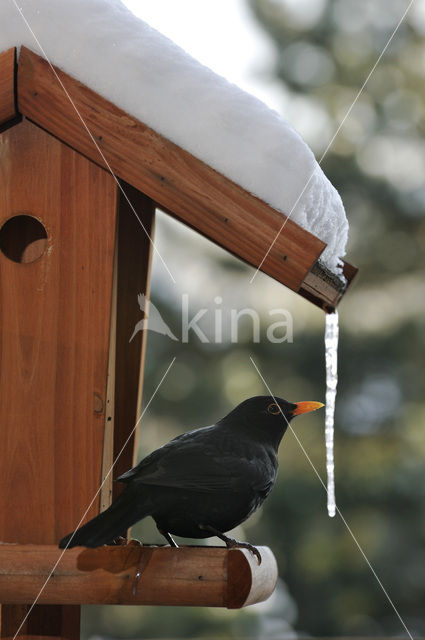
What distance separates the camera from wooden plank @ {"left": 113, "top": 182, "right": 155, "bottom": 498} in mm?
1592

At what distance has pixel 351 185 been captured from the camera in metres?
5.05

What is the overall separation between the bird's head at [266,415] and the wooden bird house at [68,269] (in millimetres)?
209

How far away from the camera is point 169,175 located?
4.57ft

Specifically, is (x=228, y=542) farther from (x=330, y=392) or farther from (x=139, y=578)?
(x=330, y=392)

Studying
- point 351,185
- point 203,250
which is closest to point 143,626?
point 203,250

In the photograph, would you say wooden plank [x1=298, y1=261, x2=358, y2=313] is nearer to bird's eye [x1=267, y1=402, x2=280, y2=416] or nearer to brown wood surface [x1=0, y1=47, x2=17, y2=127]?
bird's eye [x1=267, y1=402, x2=280, y2=416]

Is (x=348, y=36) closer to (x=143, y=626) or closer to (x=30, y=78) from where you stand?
(x=143, y=626)

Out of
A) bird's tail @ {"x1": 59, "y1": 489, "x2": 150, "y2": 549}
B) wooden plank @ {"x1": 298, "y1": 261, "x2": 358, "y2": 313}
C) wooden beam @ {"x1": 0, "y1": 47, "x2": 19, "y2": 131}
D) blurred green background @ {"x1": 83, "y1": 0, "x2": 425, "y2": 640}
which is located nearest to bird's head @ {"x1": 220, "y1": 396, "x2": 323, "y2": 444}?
wooden plank @ {"x1": 298, "y1": 261, "x2": 358, "y2": 313}

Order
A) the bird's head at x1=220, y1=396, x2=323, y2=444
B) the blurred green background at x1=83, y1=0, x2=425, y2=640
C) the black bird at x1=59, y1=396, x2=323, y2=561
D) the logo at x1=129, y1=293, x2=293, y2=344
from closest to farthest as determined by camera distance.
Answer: the black bird at x1=59, y1=396, x2=323, y2=561 → the bird's head at x1=220, y1=396, x2=323, y2=444 → the logo at x1=129, y1=293, x2=293, y2=344 → the blurred green background at x1=83, y1=0, x2=425, y2=640

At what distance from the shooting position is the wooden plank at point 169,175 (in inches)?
52.3

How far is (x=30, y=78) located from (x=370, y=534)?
3.62 metres

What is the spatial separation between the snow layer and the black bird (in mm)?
343

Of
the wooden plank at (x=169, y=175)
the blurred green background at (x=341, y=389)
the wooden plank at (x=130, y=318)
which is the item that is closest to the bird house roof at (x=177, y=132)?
the wooden plank at (x=169, y=175)

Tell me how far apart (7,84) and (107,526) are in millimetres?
777
